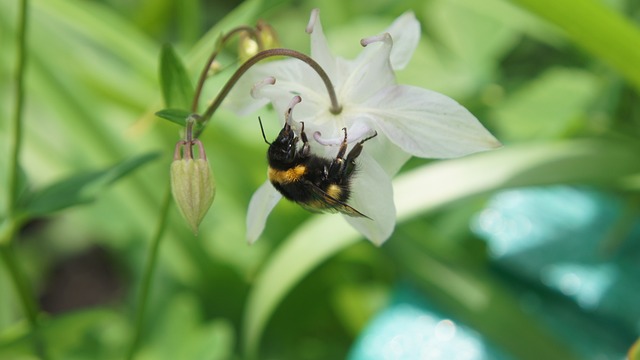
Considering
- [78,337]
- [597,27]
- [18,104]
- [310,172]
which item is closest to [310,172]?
[310,172]

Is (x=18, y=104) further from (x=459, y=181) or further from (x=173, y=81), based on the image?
(x=459, y=181)

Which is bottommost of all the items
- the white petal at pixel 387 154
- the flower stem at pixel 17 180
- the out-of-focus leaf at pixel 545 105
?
the out-of-focus leaf at pixel 545 105

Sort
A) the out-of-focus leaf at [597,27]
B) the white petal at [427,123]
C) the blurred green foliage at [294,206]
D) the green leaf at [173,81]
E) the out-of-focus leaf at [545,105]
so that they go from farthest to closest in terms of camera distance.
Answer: the out-of-focus leaf at [545,105]
the blurred green foliage at [294,206]
the out-of-focus leaf at [597,27]
the green leaf at [173,81]
the white petal at [427,123]

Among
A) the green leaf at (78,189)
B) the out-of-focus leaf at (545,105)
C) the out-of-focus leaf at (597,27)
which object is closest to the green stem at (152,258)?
the green leaf at (78,189)

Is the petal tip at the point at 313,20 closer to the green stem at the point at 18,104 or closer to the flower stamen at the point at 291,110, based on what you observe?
the flower stamen at the point at 291,110

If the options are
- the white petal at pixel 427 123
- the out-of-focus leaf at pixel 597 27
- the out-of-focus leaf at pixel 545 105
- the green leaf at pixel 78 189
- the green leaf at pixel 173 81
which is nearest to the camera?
the white petal at pixel 427 123
